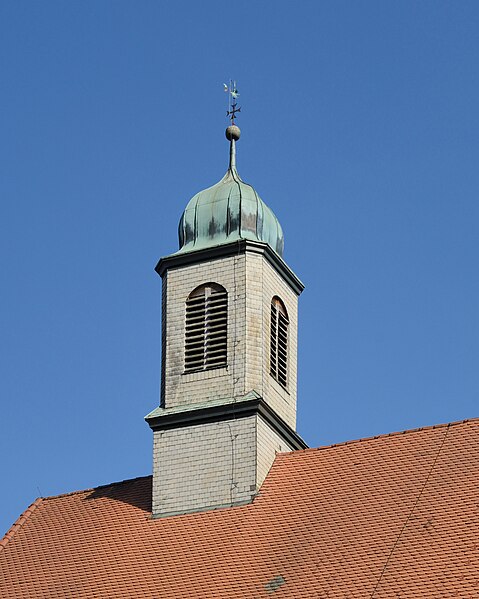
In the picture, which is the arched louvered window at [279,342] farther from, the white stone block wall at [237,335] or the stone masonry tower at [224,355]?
the white stone block wall at [237,335]

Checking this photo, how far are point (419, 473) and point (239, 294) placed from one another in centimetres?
646

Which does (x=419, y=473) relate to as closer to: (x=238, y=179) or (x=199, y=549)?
(x=199, y=549)

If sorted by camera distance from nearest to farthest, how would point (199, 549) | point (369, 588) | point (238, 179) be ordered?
point (369, 588) < point (199, 549) < point (238, 179)

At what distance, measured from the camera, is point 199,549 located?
36.2 meters

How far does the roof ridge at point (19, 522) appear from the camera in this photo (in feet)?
130

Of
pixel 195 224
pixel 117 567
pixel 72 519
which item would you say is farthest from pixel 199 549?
pixel 195 224

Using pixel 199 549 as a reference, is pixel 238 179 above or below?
above

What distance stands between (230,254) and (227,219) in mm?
1067

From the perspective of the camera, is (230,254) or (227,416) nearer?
(227,416)

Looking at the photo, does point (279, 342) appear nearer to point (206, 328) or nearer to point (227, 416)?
point (206, 328)

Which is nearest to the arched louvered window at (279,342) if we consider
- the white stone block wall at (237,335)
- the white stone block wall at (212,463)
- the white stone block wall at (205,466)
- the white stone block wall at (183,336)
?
the white stone block wall at (237,335)

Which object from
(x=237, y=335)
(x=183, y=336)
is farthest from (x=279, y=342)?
(x=183, y=336)

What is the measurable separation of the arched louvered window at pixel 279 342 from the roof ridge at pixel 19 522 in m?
6.59

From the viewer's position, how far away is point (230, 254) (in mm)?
40562
